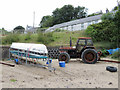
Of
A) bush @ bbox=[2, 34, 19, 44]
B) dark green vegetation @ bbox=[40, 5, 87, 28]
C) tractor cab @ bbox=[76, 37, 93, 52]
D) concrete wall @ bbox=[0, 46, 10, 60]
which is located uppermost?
dark green vegetation @ bbox=[40, 5, 87, 28]

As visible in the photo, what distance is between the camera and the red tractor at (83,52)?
8773mm

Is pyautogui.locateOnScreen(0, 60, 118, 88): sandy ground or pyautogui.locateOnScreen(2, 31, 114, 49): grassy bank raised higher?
pyautogui.locateOnScreen(2, 31, 114, 49): grassy bank

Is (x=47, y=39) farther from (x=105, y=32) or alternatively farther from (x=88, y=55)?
(x=88, y=55)

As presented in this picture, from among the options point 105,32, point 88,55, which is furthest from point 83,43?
point 105,32

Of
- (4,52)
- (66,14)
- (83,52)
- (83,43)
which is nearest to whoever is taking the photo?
(83,52)

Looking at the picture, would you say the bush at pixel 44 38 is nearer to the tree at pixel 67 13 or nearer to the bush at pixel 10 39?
the bush at pixel 10 39

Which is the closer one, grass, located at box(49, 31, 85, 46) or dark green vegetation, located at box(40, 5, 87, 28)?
grass, located at box(49, 31, 85, 46)

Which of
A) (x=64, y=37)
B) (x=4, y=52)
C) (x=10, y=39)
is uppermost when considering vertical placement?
(x=64, y=37)

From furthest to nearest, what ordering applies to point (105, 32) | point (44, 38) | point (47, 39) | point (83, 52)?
point (105, 32) → point (47, 39) → point (44, 38) → point (83, 52)

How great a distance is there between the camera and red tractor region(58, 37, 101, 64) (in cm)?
877

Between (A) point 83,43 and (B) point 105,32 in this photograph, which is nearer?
(A) point 83,43

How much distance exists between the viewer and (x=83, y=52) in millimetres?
8805

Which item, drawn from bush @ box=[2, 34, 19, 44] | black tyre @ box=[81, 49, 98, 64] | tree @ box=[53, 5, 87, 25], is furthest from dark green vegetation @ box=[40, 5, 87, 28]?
black tyre @ box=[81, 49, 98, 64]

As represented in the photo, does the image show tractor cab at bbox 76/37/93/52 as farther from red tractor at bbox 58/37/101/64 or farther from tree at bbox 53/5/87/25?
tree at bbox 53/5/87/25
